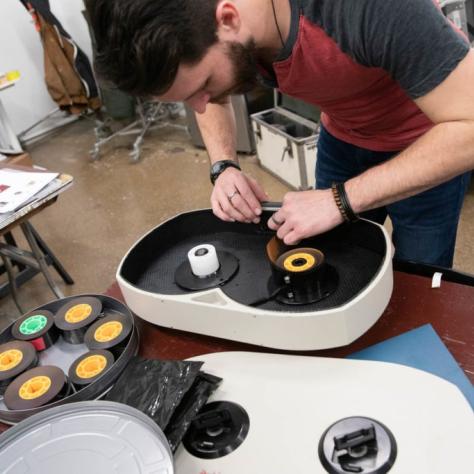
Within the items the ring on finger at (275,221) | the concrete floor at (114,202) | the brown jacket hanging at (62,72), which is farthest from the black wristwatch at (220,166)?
the brown jacket hanging at (62,72)

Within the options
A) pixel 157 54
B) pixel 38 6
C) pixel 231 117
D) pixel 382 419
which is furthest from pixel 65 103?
pixel 382 419

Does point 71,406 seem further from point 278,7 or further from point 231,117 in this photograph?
point 231,117

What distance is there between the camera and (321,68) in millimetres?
790

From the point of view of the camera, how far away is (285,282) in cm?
75

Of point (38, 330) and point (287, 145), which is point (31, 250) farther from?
point (287, 145)

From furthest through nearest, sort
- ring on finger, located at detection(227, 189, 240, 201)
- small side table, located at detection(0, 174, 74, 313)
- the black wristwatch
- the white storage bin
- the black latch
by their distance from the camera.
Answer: the white storage bin → small side table, located at detection(0, 174, 74, 313) → the black wristwatch → ring on finger, located at detection(227, 189, 240, 201) → the black latch

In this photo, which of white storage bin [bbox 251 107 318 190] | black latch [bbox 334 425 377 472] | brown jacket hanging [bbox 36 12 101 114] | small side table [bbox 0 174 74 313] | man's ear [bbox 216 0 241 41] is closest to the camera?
black latch [bbox 334 425 377 472]

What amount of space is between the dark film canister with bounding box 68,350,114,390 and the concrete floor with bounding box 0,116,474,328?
1.38 m

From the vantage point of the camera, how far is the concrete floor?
2244mm

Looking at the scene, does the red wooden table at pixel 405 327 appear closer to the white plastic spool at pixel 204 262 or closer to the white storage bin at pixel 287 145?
the white plastic spool at pixel 204 262

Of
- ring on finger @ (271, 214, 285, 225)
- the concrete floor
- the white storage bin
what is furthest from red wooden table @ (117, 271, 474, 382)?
the white storage bin

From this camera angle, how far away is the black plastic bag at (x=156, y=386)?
2.17 feet

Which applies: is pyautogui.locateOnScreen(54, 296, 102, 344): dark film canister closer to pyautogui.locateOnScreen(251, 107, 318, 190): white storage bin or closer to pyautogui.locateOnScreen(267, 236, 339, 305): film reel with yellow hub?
pyautogui.locateOnScreen(267, 236, 339, 305): film reel with yellow hub

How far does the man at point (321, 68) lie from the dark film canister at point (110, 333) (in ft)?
0.84
